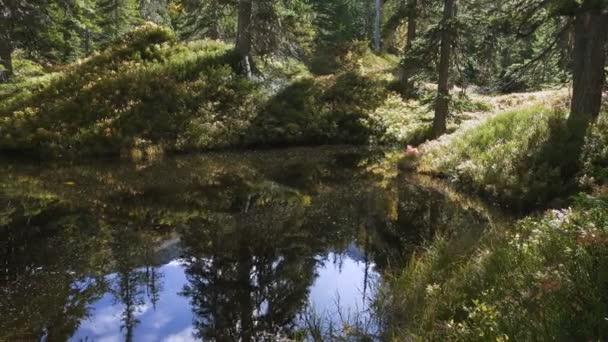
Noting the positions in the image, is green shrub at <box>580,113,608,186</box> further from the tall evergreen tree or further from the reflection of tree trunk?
the tall evergreen tree

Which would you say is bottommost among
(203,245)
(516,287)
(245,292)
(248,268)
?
(245,292)

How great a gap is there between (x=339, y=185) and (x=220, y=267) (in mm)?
6143

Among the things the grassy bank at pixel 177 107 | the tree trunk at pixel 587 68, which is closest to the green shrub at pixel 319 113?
the grassy bank at pixel 177 107

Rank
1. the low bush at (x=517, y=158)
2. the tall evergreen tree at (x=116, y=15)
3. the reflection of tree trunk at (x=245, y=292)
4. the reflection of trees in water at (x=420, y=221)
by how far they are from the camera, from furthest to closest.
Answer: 1. the tall evergreen tree at (x=116, y=15)
2. the low bush at (x=517, y=158)
3. the reflection of trees in water at (x=420, y=221)
4. the reflection of tree trunk at (x=245, y=292)

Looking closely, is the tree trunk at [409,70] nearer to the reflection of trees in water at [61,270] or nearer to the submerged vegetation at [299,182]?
the submerged vegetation at [299,182]

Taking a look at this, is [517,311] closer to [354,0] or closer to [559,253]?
[559,253]

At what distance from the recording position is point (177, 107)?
719 inches

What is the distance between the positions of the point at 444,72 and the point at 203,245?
11.4 metres

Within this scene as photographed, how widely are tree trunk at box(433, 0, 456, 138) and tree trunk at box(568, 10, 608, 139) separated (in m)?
4.76

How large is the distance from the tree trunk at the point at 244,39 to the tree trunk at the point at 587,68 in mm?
12396

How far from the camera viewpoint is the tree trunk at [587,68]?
11211 millimetres

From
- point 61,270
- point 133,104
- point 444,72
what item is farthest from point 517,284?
point 133,104

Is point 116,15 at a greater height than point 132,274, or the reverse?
point 116,15

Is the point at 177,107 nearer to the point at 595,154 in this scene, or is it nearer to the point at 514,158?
the point at 514,158
